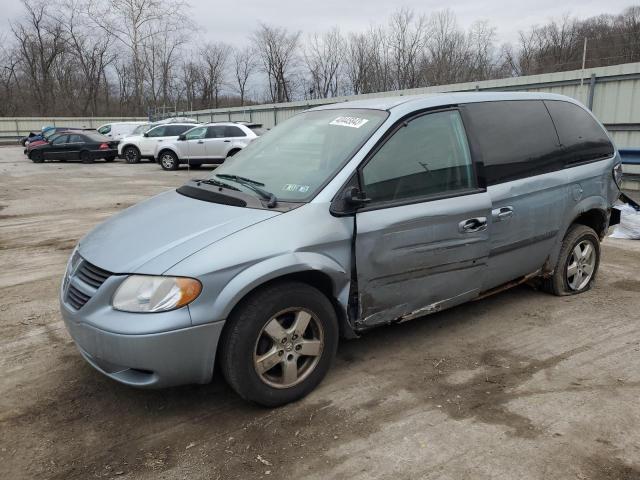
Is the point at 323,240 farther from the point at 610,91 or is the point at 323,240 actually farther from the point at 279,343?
the point at 610,91

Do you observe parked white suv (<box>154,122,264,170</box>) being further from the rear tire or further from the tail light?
the rear tire

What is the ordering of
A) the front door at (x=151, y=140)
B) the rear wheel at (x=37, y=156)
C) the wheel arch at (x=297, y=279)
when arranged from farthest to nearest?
A: the rear wheel at (x=37, y=156) → the front door at (x=151, y=140) → the wheel arch at (x=297, y=279)

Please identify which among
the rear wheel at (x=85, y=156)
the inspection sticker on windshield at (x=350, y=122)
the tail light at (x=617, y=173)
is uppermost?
the inspection sticker on windshield at (x=350, y=122)

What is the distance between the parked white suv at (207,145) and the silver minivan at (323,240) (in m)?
15.0

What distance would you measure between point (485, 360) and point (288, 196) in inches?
71.1

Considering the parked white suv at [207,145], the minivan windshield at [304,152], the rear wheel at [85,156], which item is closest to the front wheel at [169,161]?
the parked white suv at [207,145]

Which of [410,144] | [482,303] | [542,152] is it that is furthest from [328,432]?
[542,152]

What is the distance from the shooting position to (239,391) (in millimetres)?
2945

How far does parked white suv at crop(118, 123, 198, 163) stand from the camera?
22625mm

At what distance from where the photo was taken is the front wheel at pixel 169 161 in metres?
19.8

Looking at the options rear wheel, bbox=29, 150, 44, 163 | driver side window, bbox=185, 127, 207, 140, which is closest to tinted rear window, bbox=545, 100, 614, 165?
driver side window, bbox=185, 127, 207, 140

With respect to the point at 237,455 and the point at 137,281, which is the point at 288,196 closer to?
the point at 137,281

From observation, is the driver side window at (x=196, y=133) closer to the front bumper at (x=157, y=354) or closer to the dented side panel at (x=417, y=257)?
the dented side panel at (x=417, y=257)

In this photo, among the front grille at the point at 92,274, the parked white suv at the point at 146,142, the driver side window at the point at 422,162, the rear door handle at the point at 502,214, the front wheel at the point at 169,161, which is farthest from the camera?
the parked white suv at the point at 146,142
